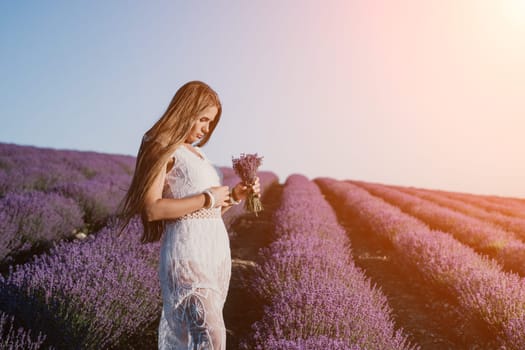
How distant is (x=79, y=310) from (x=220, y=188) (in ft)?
5.68

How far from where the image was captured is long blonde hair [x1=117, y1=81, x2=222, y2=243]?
1556 millimetres

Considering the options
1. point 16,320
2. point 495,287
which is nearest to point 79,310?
point 16,320

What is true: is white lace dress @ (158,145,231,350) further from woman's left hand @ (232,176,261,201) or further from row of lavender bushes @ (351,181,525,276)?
row of lavender bushes @ (351,181,525,276)

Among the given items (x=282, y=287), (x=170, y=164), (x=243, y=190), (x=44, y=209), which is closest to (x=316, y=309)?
(x=282, y=287)

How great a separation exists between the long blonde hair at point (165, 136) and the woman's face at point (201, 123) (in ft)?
0.07

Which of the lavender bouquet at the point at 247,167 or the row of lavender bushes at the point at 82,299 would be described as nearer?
the lavender bouquet at the point at 247,167

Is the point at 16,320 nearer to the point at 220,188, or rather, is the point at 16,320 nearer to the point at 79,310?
the point at 79,310

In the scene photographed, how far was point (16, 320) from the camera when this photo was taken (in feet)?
9.27

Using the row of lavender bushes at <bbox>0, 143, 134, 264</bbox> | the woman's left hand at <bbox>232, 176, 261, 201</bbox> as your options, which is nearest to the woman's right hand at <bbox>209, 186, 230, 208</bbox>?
the woman's left hand at <bbox>232, 176, 261, 201</bbox>

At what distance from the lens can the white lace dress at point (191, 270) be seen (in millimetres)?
1532

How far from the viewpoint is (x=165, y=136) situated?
163 cm

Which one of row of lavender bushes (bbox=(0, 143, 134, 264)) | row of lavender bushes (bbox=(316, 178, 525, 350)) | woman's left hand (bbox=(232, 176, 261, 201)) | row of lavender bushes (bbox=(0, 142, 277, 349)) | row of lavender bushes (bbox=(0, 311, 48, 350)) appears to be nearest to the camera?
woman's left hand (bbox=(232, 176, 261, 201))

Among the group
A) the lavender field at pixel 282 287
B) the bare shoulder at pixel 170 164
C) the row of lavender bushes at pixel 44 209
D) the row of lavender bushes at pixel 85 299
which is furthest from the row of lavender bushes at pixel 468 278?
the row of lavender bushes at pixel 44 209

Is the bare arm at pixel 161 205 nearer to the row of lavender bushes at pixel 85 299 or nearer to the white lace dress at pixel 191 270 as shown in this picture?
the white lace dress at pixel 191 270
